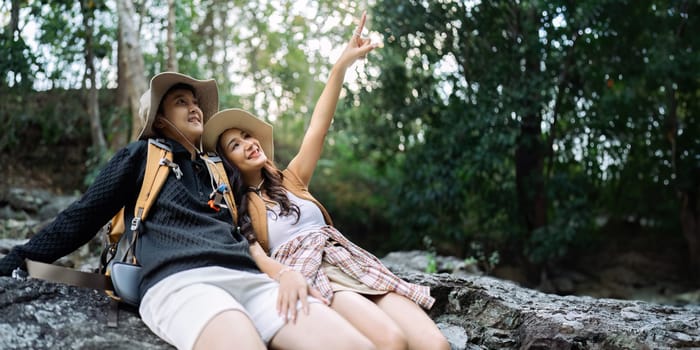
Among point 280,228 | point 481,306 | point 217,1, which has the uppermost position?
point 217,1

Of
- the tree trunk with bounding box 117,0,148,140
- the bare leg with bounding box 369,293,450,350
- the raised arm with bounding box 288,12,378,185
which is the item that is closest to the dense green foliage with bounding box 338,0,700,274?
the tree trunk with bounding box 117,0,148,140

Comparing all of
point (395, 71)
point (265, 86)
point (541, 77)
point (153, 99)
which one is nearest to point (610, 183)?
point (541, 77)

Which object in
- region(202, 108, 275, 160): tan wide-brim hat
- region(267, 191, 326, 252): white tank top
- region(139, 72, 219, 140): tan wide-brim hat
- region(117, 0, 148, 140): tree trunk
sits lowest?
region(267, 191, 326, 252): white tank top

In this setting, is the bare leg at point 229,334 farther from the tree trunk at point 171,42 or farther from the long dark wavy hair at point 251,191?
the tree trunk at point 171,42

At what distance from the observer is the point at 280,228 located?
8.61 ft

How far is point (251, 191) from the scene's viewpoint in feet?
8.85

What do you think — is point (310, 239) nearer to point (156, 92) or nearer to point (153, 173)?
point (153, 173)

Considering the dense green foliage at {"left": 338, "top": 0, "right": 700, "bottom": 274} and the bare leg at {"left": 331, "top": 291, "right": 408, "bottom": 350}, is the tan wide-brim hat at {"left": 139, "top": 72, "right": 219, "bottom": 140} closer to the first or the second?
the bare leg at {"left": 331, "top": 291, "right": 408, "bottom": 350}

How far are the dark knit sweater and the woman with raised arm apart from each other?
177 millimetres

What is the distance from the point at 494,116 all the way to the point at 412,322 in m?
5.98

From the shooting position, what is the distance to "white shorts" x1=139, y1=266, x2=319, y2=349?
203 cm

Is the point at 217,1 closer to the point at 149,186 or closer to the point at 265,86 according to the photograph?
the point at 265,86

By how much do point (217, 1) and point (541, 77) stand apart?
6.24m

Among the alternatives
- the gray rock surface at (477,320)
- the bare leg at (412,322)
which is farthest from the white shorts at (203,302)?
the bare leg at (412,322)
